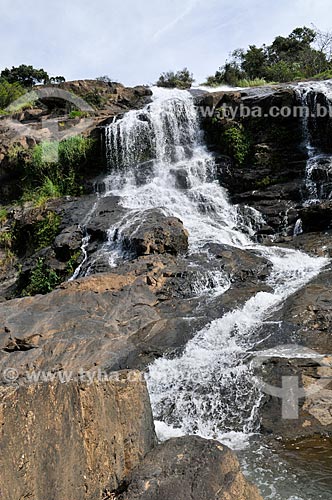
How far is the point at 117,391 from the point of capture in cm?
350

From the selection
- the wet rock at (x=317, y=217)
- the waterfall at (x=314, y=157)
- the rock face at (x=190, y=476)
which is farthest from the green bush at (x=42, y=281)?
the rock face at (x=190, y=476)

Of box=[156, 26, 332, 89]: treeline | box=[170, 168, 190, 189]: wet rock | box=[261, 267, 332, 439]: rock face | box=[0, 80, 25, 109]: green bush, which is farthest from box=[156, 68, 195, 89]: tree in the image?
box=[261, 267, 332, 439]: rock face

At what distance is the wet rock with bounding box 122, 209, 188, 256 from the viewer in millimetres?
10219

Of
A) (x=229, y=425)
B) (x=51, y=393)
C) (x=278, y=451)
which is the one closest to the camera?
(x=51, y=393)

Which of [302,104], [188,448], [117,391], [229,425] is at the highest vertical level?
[302,104]

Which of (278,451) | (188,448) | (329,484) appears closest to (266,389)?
(278,451)

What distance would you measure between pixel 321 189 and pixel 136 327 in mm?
8303

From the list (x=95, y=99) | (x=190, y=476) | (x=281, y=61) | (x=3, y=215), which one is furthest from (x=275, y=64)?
(x=190, y=476)

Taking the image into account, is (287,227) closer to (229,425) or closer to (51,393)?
(229,425)

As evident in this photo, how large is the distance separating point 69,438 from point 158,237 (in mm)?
7641

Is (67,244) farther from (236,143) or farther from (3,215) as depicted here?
(236,143)

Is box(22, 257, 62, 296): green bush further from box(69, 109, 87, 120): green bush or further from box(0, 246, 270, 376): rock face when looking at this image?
box(69, 109, 87, 120): green bush

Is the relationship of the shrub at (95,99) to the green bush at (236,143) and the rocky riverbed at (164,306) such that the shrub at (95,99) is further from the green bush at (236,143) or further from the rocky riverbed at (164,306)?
the green bush at (236,143)

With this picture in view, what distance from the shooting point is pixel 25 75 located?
148ft
